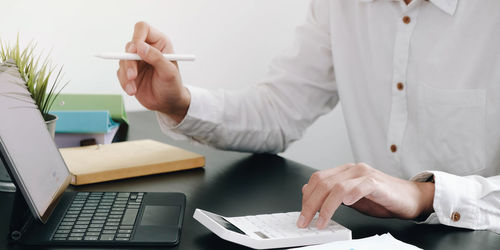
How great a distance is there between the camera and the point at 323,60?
1.38 metres

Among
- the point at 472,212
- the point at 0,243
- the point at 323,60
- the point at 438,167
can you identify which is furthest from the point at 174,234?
the point at 323,60

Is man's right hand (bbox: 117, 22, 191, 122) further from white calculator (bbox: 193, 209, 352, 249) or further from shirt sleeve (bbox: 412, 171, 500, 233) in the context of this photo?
shirt sleeve (bbox: 412, 171, 500, 233)

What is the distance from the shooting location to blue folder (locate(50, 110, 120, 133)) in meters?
1.11

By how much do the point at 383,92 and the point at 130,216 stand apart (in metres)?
0.75

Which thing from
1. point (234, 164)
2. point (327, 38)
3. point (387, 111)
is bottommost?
point (234, 164)

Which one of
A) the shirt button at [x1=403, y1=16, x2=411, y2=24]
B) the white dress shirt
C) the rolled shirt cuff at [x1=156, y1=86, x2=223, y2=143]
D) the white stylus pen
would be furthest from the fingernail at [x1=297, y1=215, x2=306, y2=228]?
the shirt button at [x1=403, y1=16, x2=411, y2=24]

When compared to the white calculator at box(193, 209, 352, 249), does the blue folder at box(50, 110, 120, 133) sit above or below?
below

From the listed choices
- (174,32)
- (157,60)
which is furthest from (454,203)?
(174,32)

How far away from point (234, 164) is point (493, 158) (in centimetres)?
55

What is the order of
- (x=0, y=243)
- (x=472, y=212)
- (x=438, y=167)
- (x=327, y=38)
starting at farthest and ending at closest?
1. (x=327, y=38)
2. (x=438, y=167)
3. (x=472, y=212)
4. (x=0, y=243)

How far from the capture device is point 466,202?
78 cm

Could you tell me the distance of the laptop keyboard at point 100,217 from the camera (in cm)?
64

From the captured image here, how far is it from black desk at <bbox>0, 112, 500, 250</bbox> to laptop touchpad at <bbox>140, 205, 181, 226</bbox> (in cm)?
2

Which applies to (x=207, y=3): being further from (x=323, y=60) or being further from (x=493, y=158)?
(x=493, y=158)
